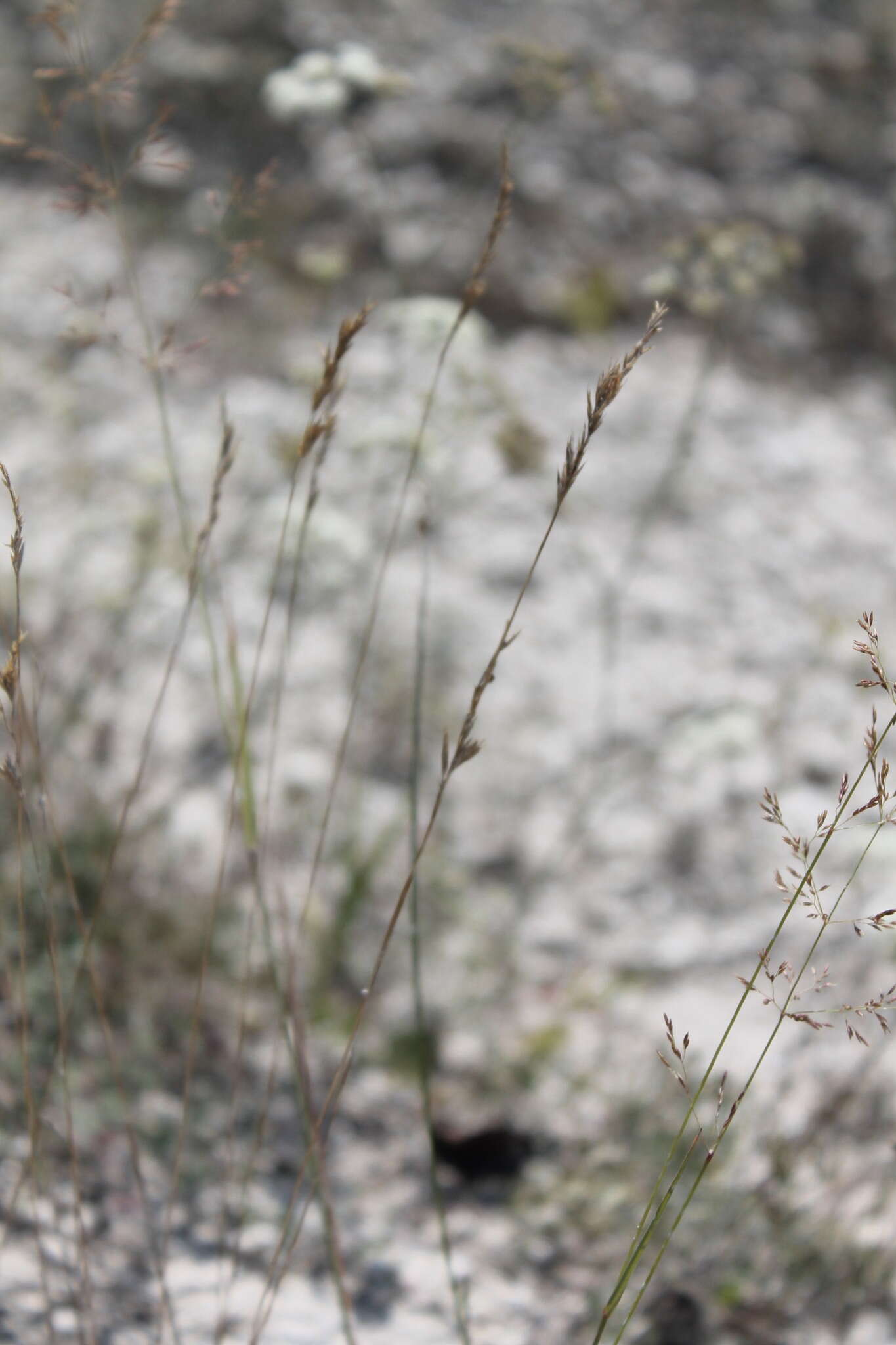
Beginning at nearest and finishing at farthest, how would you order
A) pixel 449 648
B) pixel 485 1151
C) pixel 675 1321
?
1. pixel 675 1321
2. pixel 485 1151
3. pixel 449 648

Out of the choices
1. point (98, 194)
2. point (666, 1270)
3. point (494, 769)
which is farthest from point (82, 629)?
point (666, 1270)

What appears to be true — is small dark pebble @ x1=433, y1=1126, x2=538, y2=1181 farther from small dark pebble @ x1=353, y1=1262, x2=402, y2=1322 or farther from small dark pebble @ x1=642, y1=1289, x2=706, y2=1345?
small dark pebble @ x1=642, y1=1289, x2=706, y2=1345

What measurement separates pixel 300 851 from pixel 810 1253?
1.21 m

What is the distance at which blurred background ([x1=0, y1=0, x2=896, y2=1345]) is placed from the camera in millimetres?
1543

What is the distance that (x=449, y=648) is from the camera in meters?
2.47

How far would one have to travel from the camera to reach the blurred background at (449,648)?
1.54m

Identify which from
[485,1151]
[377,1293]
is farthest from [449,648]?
[377,1293]

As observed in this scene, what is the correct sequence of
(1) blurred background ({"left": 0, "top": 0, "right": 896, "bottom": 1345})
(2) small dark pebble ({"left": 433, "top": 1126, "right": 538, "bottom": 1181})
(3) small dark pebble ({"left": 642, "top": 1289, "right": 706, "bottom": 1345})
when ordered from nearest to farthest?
1. (3) small dark pebble ({"left": 642, "top": 1289, "right": 706, "bottom": 1345})
2. (1) blurred background ({"left": 0, "top": 0, "right": 896, "bottom": 1345})
3. (2) small dark pebble ({"left": 433, "top": 1126, "right": 538, "bottom": 1181})

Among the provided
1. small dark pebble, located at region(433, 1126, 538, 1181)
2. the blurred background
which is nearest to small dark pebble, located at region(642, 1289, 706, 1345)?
the blurred background

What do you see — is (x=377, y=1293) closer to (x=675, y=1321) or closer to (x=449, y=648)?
(x=675, y=1321)

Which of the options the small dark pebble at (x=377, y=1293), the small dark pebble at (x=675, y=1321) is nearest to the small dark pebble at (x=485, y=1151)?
the small dark pebble at (x=377, y=1293)

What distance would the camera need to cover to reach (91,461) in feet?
8.79

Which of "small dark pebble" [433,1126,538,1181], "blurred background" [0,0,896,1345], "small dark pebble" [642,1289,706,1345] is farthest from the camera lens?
"small dark pebble" [433,1126,538,1181]

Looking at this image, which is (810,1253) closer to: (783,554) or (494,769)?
(494,769)
